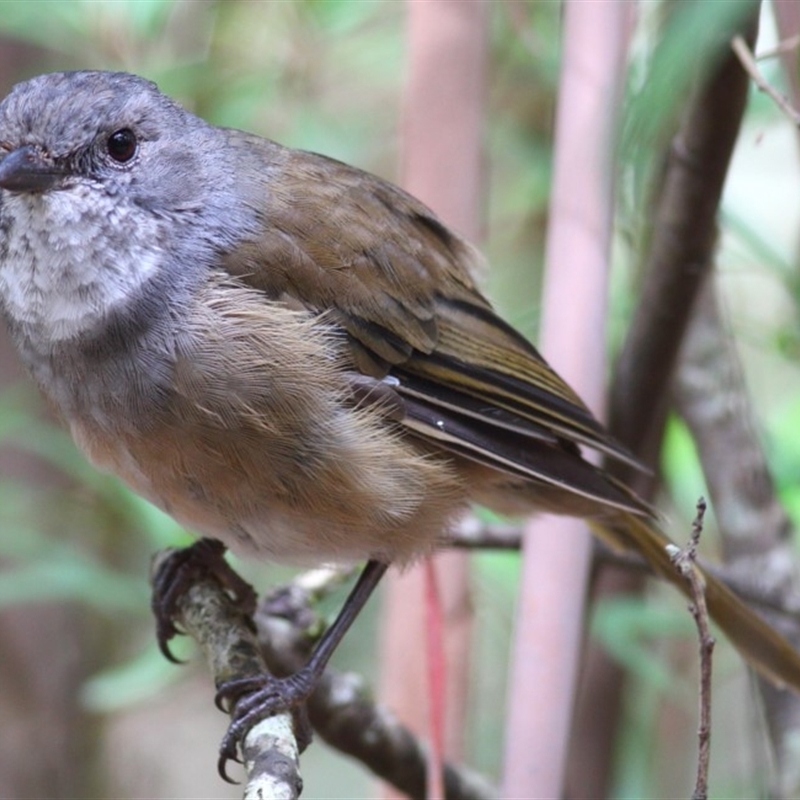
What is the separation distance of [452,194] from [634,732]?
1.64 m

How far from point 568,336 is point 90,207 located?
1.02 metres

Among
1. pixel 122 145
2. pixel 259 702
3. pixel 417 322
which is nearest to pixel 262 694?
pixel 259 702

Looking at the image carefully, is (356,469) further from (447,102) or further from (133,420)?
(447,102)

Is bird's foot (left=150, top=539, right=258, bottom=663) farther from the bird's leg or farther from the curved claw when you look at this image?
the curved claw

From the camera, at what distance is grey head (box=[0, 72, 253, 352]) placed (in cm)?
245

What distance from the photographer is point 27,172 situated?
2400 millimetres

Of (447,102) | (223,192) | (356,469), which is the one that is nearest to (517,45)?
(447,102)

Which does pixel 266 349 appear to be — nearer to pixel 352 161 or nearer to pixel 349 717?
pixel 349 717

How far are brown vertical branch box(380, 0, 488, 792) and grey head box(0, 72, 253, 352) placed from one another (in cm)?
66

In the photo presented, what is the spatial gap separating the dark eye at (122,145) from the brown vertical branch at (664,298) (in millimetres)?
1146

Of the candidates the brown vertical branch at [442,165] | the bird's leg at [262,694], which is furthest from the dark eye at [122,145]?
the bird's leg at [262,694]

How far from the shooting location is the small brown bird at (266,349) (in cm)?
248

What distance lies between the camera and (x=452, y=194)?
3.19m

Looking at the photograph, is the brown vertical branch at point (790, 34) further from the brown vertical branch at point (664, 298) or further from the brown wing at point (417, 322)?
the brown wing at point (417, 322)
